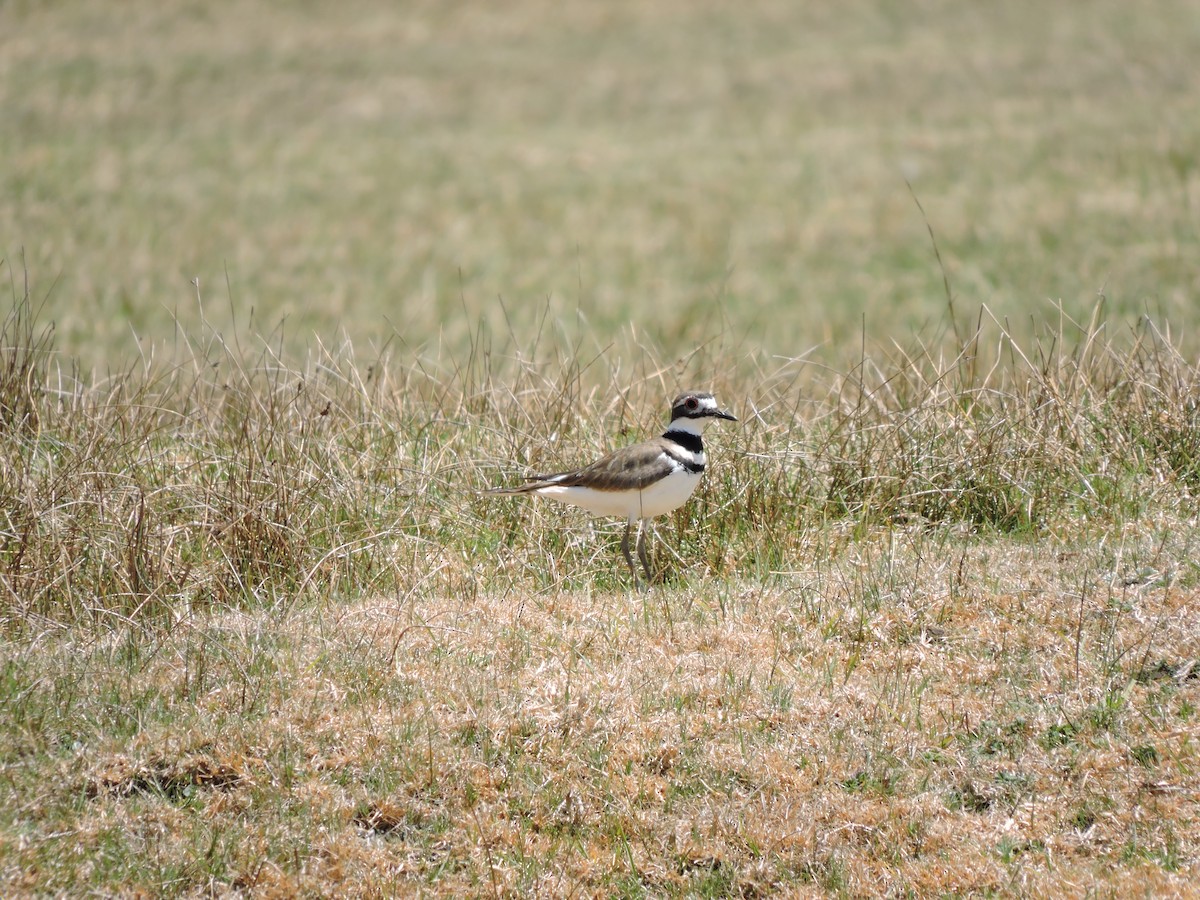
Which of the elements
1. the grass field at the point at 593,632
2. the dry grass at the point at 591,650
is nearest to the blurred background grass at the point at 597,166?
the grass field at the point at 593,632

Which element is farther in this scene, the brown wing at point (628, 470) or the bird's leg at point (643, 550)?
the bird's leg at point (643, 550)

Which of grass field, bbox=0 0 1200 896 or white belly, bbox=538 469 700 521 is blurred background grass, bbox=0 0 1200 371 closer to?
grass field, bbox=0 0 1200 896

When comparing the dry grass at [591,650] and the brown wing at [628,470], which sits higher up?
the brown wing at [628,470]

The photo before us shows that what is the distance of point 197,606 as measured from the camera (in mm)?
7434

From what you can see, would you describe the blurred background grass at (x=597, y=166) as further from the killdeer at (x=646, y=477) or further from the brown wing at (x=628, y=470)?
A: the brown wing at (x=628, y=470)

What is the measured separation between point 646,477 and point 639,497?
12 centimetres

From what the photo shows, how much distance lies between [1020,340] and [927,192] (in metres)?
9.02

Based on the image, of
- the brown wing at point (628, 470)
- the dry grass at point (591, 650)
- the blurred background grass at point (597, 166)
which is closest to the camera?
the dry grass at point (591, 650)

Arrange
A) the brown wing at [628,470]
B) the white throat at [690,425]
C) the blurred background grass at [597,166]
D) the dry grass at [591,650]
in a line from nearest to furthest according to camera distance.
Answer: the dry grass at [591,650] < the brown wing at [628,470] < the white throat at [690,425] < the blurred background grass at [597,166]

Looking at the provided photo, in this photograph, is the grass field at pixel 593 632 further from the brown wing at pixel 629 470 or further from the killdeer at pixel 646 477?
the brown wing at pixel 629 470

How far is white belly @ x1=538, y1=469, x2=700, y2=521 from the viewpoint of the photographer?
734 cm

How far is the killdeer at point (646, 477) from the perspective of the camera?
7340 mm

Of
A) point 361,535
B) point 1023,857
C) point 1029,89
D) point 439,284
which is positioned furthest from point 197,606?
point 1029,89

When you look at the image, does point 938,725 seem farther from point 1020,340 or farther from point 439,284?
point 439,284
